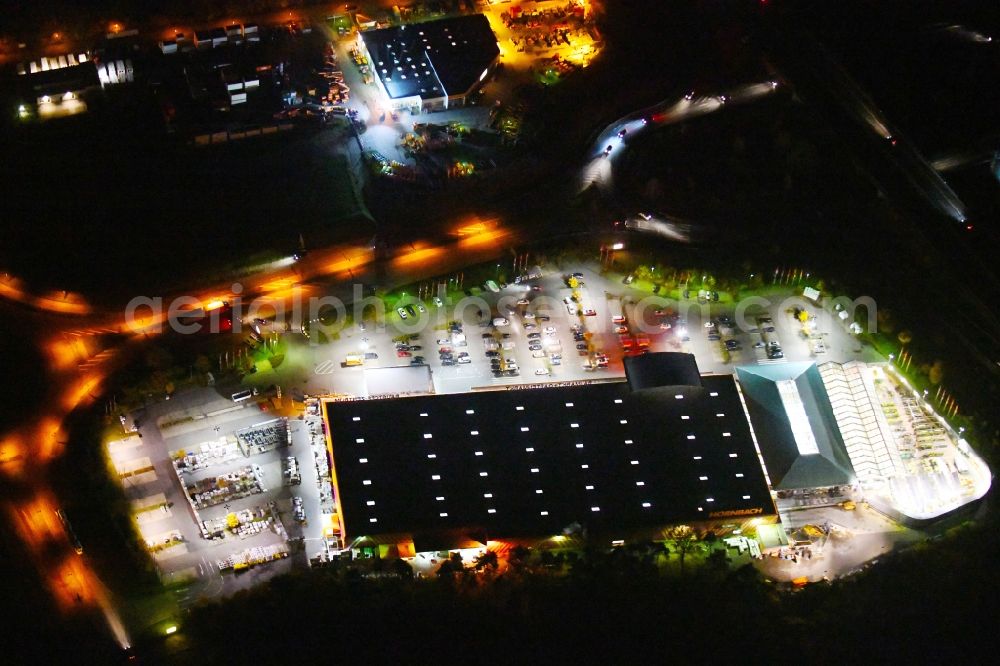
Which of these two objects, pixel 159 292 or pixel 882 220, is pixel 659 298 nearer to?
pixel 882 220

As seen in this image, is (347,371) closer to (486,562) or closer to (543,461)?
(543,461)

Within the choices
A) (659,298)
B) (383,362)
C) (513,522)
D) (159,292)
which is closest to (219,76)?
(159,292)

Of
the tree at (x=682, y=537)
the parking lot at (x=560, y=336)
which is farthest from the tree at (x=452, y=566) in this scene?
the tree at (x=682, y=537)

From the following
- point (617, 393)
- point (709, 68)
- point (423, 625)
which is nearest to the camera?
point (423, 625)

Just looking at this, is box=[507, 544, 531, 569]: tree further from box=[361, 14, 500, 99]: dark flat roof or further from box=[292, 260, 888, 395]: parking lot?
box=[361, 14, 500, 99]: dark flat roof

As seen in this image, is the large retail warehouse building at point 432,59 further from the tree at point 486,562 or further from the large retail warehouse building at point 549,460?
the tree at point 486,562

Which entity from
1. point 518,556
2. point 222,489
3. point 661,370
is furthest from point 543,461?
point 222,489

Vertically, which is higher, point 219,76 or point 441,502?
point 219,76
